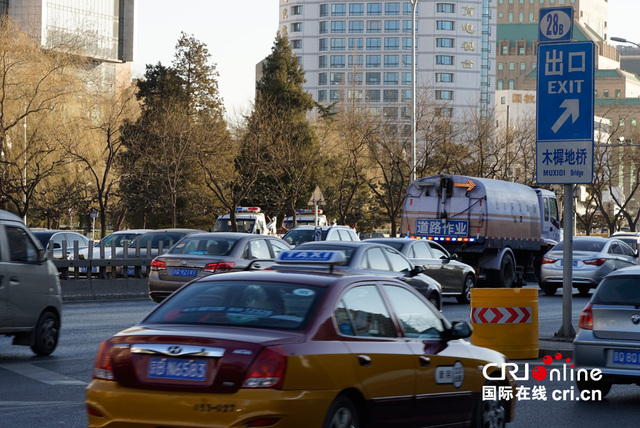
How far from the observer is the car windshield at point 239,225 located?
155 ft

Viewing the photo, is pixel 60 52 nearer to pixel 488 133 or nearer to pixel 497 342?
pixel 488 133

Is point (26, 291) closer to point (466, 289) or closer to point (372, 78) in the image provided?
point (466, 289)

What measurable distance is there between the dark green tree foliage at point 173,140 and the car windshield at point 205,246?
27.0 metres

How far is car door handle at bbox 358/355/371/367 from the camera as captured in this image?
6.68 meters

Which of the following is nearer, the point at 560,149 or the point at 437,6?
the point at 560,149

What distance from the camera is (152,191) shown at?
63.0 meters

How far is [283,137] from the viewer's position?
198 ft

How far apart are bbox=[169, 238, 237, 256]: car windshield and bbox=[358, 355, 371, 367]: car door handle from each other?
14.2 m

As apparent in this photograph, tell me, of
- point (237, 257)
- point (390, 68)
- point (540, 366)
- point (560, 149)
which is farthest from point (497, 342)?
point (390, 68)

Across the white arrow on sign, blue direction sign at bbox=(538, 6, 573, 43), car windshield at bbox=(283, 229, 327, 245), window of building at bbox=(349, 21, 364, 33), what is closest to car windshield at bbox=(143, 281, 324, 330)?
the white arrow on sign

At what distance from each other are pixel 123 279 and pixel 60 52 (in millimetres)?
25926

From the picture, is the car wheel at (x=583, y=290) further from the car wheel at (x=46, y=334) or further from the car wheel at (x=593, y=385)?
the car wheel at (x=593, y=385)

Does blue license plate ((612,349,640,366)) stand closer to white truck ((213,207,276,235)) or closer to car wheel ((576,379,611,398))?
car wheel ((576,379,611,398))

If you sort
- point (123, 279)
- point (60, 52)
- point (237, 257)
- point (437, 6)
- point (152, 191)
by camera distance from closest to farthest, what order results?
point (237, 257)
point (123, 279)
point (60, 52)
point (152, 191)
point (437, 6)
